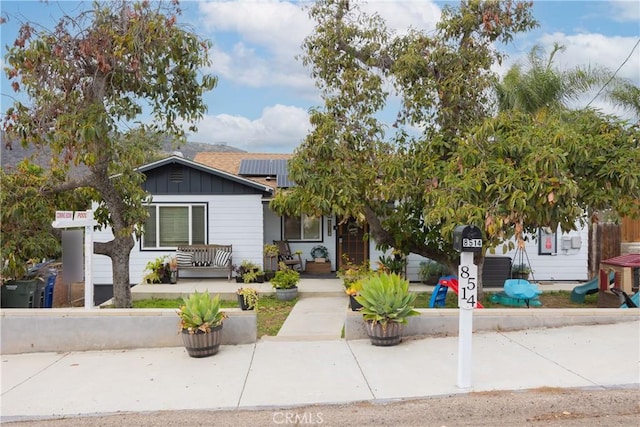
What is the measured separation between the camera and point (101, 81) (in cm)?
790

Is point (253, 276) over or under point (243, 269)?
under

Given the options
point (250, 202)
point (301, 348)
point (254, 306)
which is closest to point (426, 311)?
point (301, 348)

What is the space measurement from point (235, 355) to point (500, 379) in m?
3.20

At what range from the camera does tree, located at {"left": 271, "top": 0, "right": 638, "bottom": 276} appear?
7426 millimetres

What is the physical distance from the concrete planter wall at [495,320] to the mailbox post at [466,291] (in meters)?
1.83

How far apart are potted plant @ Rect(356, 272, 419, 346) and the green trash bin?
638 cm

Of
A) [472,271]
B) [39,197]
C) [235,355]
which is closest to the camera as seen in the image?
[472,271]

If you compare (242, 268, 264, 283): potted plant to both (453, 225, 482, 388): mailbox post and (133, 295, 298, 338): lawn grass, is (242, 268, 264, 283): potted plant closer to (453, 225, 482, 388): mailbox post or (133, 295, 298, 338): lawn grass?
(133, 295, 298, 338): lawn grass

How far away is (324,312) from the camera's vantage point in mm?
9836

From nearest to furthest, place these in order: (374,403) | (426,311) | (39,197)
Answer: (374,403)
(426,311)
(39,197)

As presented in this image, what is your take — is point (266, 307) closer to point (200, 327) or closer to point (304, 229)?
point (200, 327)

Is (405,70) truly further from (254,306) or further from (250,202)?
(250,202)

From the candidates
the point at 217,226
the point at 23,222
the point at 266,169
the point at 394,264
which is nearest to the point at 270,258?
the point at 217,226

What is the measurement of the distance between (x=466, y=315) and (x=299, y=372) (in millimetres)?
1990
